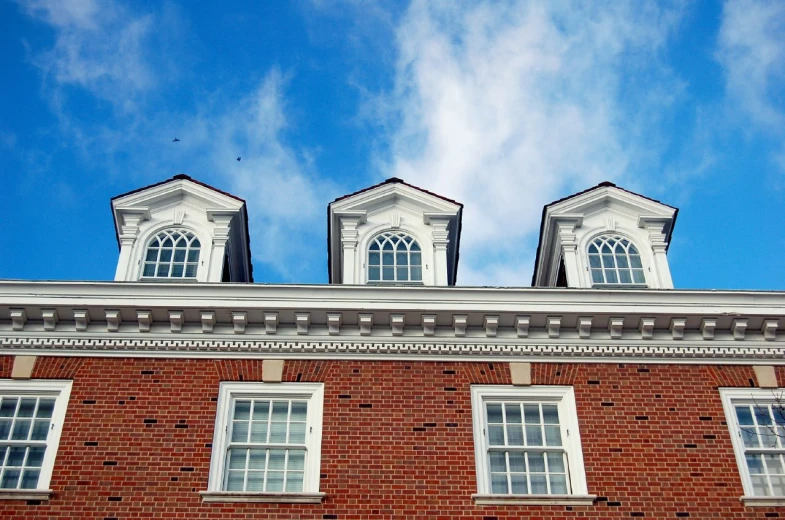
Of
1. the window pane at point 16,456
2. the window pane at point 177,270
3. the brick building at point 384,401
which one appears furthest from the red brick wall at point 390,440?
the window pane at point 177,270

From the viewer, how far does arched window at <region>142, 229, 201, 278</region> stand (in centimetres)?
1558

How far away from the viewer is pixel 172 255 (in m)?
15.8

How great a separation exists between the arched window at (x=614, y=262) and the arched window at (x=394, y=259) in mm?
3206

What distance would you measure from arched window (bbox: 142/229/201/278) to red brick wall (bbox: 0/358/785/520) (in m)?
2.20

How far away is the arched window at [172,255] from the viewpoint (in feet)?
51.1

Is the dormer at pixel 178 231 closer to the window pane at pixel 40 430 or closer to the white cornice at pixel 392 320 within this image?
the white cornice at pixel 392 320

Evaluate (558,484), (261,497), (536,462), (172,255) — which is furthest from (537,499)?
(172,255)

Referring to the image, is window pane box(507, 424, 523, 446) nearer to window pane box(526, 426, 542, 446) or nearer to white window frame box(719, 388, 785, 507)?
window pane box(526, 426, 542, 446)

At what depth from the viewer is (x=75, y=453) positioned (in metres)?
12.8

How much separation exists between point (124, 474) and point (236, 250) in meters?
5.52

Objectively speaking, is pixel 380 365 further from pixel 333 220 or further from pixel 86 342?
pixel 86 342

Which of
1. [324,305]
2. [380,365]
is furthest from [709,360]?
[324,305]

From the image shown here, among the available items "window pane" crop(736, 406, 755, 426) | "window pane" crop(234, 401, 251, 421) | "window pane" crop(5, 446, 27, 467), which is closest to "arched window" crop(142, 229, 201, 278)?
"window pane" crop(234, 401, 251, 421)

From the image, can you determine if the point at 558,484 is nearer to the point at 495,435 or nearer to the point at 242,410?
the point at 495,435
